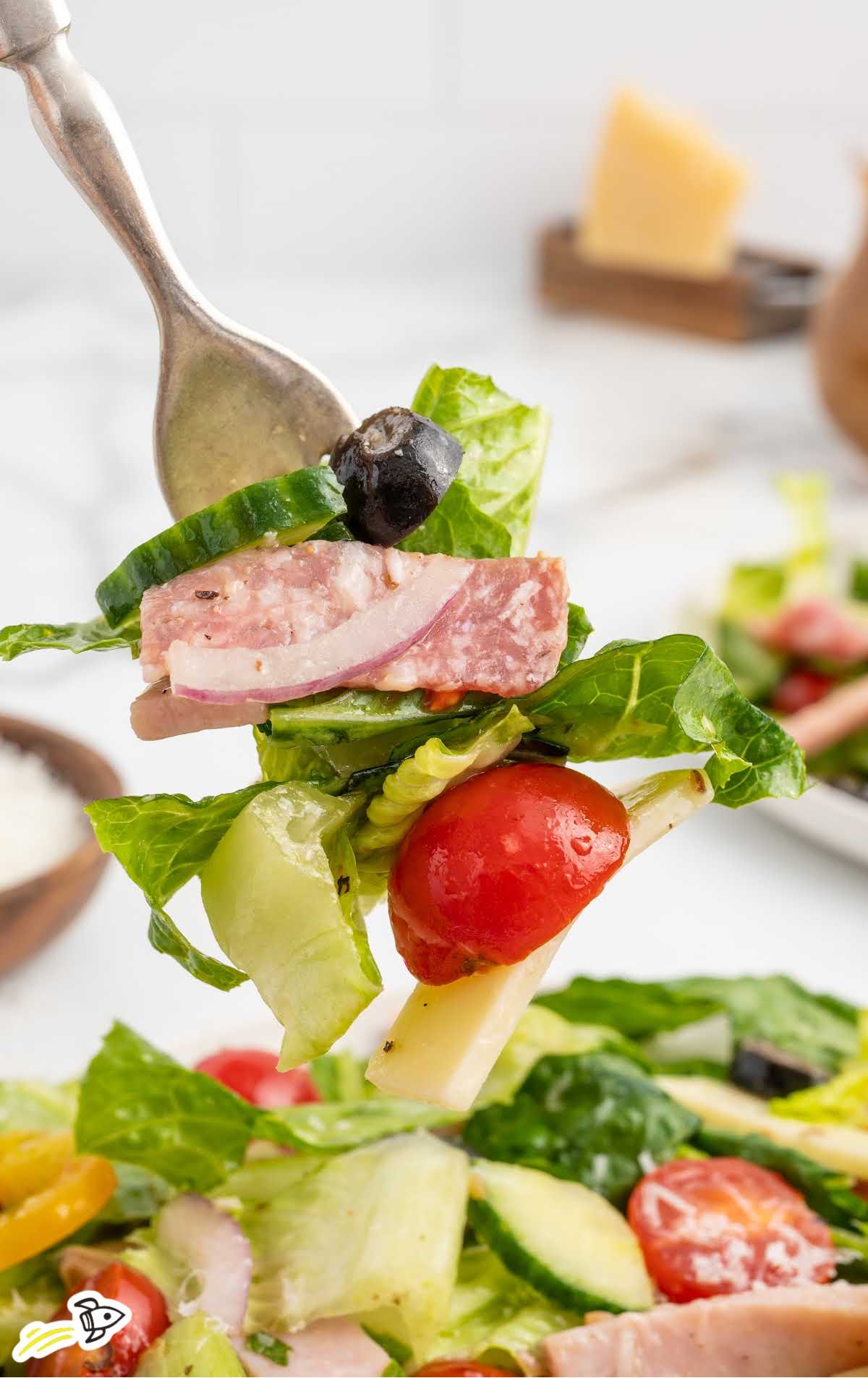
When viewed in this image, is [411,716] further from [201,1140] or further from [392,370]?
[392,370]

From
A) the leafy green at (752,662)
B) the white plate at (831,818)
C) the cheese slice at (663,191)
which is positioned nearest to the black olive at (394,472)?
the white plate at (831,818)

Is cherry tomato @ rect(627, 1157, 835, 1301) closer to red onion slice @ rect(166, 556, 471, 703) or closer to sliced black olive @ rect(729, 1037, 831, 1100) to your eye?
sliced black olive @ rect(729, 1037, 831, 1100)

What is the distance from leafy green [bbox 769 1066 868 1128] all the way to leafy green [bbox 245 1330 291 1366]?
61 cm

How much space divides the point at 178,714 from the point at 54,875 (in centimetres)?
93

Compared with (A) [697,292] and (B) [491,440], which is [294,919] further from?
(A) [697,292]

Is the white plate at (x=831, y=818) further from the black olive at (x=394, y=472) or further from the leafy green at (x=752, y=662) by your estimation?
the black olive at (x=394, y=472)

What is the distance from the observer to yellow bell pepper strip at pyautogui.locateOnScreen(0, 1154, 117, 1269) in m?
1.23

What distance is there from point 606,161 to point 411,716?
3859 millimetres

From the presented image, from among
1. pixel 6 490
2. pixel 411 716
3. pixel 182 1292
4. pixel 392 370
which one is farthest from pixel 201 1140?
pixel 392 370

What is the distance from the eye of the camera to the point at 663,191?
4363 millimetres

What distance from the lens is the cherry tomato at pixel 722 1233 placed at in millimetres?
1319

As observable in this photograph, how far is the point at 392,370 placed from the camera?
444 centimetres

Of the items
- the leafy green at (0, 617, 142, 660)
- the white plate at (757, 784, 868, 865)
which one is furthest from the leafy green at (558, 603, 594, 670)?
the white plate at (757, 784, 868, 865)

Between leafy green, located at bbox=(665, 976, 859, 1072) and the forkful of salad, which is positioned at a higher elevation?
the forkful of salad
